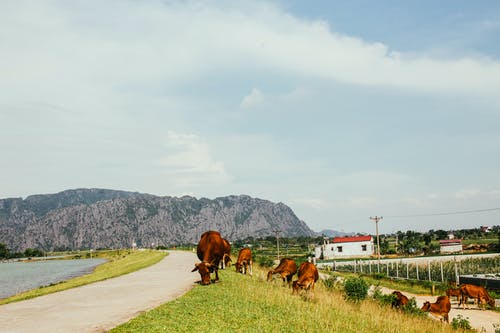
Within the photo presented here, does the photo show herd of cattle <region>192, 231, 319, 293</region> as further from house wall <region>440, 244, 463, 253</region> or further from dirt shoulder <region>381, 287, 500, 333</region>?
house wall <region>440, 244, 463, 253</region>

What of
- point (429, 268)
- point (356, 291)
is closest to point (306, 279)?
point (356, 291)

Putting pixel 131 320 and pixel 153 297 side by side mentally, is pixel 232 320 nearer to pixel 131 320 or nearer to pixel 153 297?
pixel 131 320

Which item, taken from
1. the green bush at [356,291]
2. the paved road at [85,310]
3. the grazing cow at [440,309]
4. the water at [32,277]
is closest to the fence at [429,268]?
the grazing cow at [440,309]

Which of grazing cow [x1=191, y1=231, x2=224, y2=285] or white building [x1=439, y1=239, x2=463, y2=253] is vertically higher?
grazing cow [x1=191, y1=231, x2=224, y2=285]

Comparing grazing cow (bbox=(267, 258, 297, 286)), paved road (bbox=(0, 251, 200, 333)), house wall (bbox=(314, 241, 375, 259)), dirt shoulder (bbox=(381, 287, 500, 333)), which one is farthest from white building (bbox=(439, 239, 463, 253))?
paved road (bbox=(0, 251, 200, 333))

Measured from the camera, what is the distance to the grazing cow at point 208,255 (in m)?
21.5

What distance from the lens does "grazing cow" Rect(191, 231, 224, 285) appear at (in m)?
21.5

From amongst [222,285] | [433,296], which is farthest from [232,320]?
[433,296]

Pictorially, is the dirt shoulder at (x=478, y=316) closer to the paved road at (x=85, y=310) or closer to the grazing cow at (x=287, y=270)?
the grazing cow at (x=287, y=270)

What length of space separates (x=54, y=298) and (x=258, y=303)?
10.6 metres

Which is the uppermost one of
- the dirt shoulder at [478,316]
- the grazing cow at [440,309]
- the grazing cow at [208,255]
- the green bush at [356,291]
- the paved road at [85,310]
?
the grazing cow at [208,255]

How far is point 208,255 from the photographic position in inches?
881

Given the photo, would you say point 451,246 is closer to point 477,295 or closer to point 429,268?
point 429,268

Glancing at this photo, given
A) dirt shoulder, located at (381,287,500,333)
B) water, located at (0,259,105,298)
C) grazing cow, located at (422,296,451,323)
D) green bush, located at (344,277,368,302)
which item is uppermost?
green bush, located at (344,277,368,302)
